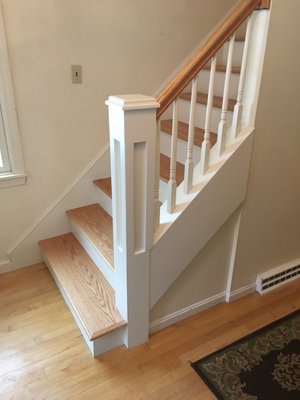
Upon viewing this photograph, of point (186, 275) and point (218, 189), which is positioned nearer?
point (218, 189)

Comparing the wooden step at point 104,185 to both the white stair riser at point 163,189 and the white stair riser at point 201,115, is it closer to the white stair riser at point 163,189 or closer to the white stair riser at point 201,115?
the white stair riser at point 163,189

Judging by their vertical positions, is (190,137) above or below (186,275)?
above

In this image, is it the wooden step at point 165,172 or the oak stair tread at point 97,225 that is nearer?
the wooden step at point 165,172

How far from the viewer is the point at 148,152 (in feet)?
4.50

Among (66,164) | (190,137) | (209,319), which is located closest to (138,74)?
(66,164)

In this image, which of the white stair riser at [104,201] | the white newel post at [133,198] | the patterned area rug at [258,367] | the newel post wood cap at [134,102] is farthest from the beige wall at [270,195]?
the white stair riser at [104,201]

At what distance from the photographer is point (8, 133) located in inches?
80.4

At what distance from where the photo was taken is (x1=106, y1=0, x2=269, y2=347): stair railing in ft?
4.31

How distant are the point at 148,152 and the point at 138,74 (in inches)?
48.1

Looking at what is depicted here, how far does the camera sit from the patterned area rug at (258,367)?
5.04ft

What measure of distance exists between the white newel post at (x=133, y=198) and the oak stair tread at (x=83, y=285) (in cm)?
9

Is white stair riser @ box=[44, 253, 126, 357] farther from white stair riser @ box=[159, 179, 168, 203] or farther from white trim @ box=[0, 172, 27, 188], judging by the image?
white trim @ box=[0, 172, 27, 188]

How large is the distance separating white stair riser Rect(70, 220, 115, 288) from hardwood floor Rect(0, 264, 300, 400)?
1.10 ft

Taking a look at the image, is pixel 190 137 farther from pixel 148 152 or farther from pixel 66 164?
pixel 66 164
